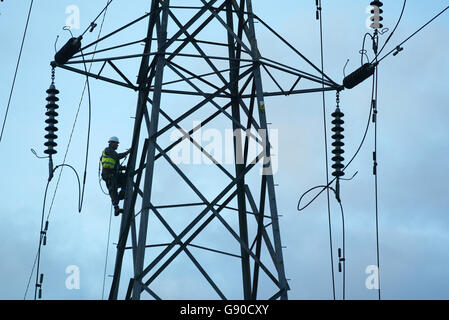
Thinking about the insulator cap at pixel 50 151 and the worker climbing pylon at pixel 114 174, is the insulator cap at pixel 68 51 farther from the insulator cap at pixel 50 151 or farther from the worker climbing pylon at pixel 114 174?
the worker climbing pylon at pixel 114 174

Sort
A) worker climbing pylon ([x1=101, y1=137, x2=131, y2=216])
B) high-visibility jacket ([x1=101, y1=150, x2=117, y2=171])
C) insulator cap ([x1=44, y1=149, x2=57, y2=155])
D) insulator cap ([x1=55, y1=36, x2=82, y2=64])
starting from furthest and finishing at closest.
→ high-visibility jacket ([x1=101, y1=150, x2=117, y2=171]), worker climbing pylon ([x1=101, y1=137, x2=131, y2=216]), insulator cap ([x1=44, y1=149, x2=57, y2=155]), insulator cap ([x1=55, y1=36, x2=82, y2=64])

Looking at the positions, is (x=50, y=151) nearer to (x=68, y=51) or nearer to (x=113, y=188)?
(x=68, y=51)

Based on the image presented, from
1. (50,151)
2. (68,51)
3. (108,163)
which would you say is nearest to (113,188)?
(108,163)

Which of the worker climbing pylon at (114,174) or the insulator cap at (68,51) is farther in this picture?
the worker climbing pylon at (114,174)

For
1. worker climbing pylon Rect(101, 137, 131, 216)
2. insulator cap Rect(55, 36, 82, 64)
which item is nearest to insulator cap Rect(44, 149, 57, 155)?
insulator cap Rect(55, 36, 82, 64)

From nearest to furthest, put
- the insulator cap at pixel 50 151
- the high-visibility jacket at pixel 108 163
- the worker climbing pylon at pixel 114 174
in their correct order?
the insulator cap at pixel 50 151 < the worker climbing pylon at pixel 114 174 < the high-visibility jacket at pixel 108 163

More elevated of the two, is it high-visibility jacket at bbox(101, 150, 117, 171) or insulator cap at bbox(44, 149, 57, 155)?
high-visibility jacket at bbox(101, 150, 117, 171)

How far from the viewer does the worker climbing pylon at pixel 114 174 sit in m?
30.2

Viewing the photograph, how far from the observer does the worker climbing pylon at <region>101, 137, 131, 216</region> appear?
3020 centimetres

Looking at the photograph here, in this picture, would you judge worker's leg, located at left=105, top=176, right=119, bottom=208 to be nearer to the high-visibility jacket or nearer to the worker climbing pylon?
the worker climbing pylon

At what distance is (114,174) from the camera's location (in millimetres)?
30250

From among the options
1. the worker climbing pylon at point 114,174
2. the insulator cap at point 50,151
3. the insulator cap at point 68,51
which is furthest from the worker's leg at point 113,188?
the insulator cap at point 68,51

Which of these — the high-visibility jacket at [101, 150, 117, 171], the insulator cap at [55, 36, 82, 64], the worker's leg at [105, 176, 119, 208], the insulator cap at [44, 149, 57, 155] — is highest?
the insulator cap at [55, 36, 82, 64]
